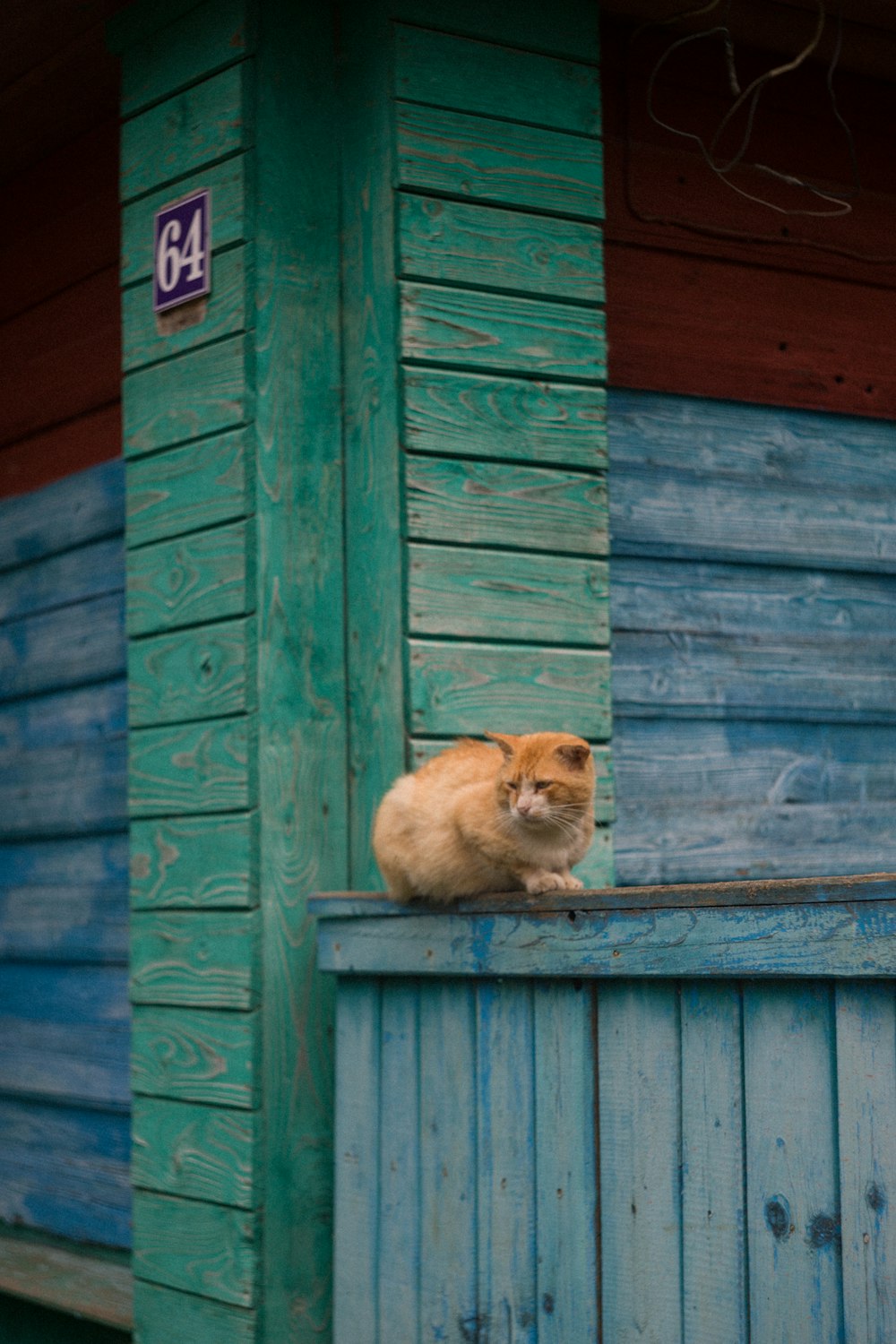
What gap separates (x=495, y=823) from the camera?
2.96m

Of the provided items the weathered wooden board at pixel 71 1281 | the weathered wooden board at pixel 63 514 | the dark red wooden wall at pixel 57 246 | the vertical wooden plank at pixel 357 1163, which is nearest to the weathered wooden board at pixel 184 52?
the dark red wooden wall at pixel 57 246

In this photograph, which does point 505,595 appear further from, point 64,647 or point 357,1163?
point 64,647

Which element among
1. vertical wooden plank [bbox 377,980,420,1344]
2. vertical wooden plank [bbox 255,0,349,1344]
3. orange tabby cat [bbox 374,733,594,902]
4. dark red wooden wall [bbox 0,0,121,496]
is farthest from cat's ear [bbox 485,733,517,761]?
dark red wooden wall [bbox 0,0,121,496]

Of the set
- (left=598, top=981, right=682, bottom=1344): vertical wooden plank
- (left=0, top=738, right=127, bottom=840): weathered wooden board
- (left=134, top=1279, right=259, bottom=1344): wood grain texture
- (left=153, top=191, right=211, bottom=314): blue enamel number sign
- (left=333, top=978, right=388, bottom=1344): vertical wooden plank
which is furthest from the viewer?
(left=0, top=738, right=127, bottom=840): weathered wooden board

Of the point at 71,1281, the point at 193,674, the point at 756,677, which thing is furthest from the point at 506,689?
the point at 71,1281

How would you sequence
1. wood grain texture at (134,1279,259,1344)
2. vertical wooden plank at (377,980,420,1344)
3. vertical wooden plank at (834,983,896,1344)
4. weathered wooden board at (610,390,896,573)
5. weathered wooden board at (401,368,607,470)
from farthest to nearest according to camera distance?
1. weathered wooden board at (610,390,896,573)
2. weathered wooden board at (401,368,607,470)
3. wood grain texture at (134,1279,259,1344)
4. vertical wooden plank at (377,980,420,1344)
5. vertical wooden plank at (834,983,896,1344)

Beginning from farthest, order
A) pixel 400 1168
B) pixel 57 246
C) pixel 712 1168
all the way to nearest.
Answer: pixel 57 246 < pixel 400 1168 < pixel 712 1168

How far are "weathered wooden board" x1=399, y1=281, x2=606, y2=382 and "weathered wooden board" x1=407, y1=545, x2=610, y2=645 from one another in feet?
1.38

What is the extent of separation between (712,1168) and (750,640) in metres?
1.83

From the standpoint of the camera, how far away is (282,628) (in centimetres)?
346

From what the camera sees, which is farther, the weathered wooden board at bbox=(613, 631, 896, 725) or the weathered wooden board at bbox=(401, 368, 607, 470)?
the weathered wooden board at bbox=(613, 631, 896, 725)

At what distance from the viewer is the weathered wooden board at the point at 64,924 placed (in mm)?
4207

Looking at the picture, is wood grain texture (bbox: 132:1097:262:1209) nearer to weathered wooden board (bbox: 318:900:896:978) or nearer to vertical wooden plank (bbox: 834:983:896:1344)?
weathered wooden board (bbox: 318:900:896:978)

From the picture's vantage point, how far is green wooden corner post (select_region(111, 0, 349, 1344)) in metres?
3.39
